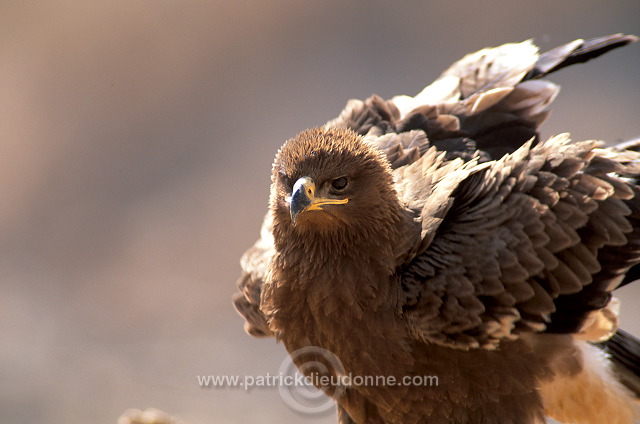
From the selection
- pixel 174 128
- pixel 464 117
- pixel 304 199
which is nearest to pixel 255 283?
pixel 304 199

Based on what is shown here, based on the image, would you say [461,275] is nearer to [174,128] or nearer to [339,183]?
[339,183]

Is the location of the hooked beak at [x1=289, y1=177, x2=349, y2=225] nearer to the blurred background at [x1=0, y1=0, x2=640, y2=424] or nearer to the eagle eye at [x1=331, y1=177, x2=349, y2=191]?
the eagle eye at [x1=331, y1=177, x2=349, y2=191]

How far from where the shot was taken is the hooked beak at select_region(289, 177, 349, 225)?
3.54 meters

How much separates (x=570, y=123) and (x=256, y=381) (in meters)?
6.70

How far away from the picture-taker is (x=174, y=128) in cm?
1027

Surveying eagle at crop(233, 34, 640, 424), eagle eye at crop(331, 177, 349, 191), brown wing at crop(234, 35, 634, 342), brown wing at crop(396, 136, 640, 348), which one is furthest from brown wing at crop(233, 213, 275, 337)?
brown wing at crop(396, 136, 640, 348)

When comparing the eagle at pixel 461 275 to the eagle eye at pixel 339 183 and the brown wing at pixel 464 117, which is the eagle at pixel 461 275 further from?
the brown wing at pixel 464 117

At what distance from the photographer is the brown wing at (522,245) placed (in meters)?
3.64

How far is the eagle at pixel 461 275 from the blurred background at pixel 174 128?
A: 449 centimetres

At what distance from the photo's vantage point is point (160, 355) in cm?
856

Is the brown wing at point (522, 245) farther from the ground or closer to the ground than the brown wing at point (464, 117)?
closer to the ground

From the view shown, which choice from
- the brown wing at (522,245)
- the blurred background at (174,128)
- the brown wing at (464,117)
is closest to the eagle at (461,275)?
the brown wing at (522,245)

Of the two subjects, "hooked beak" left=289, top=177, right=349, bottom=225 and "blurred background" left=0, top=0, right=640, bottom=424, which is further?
"blurred background" left=0, top=0, right=640, bottom=424

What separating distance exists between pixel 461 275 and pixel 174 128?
7.18m
